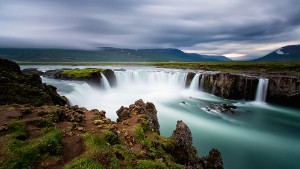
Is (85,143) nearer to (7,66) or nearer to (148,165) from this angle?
(148,165)

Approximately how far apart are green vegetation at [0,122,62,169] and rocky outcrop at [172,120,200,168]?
887 centimetres

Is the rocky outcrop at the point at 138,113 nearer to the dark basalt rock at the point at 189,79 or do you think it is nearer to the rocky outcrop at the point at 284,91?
the rocky outcrop at the point at 284,91

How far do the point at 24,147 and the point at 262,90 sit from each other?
5788 centimetres

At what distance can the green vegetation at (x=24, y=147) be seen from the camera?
10.4m

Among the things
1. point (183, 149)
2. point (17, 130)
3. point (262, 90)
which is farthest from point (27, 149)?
point (262, 90)

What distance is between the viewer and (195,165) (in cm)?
1634

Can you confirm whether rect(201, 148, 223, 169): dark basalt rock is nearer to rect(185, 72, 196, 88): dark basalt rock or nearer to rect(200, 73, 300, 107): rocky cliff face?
rect(200, 73, 300, 107): rocky cliff face

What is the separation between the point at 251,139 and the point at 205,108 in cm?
1594

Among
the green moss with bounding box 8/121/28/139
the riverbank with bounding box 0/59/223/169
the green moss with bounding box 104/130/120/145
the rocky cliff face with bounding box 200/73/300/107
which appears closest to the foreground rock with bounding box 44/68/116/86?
the rocky cliff face with bounding box 200/73/300/107

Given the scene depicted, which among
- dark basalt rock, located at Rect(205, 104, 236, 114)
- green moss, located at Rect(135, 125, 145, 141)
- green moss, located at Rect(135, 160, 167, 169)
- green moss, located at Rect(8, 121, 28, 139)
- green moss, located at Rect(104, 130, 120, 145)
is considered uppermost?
green moss, located at Rect(8, 121, 28, 139)

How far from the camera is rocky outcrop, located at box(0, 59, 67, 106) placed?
23.2 metres

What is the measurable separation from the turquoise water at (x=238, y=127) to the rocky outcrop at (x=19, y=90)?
32.5ft

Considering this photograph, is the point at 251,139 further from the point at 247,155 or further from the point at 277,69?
the point at 277,69

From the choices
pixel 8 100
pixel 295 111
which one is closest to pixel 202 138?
pixel 8 100
